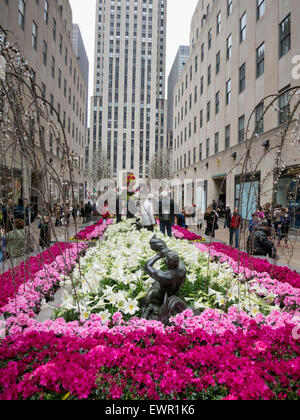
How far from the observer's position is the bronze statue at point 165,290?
274 centimetres

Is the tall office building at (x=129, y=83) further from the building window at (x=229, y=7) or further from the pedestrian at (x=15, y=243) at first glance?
the pedestrian at (x=15, y=243)

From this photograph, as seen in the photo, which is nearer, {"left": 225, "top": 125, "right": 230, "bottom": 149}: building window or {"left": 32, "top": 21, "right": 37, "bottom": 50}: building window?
{"left": 32, "top": 21, "right": 37, "bottom": 50}: building window

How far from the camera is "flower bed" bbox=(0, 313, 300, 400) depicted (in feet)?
5.26

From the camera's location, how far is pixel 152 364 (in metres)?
1.84

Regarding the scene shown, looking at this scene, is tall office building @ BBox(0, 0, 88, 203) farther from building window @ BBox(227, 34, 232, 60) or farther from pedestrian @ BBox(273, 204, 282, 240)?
building window @ BBox(227, 34, 232, 60)

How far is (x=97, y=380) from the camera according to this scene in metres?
1.68

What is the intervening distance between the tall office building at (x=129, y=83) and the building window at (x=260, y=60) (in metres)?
64.4

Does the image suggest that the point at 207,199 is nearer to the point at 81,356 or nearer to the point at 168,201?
the point at 168,201

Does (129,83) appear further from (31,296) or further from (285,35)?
(31,296)

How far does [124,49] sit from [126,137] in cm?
2784

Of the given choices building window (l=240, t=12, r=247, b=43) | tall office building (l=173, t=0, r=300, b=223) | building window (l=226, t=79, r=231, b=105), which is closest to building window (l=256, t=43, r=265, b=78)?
tall office building (l=173, t=0, r=300, b=223)

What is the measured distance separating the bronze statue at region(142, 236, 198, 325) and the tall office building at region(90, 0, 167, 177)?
78322 millimetres

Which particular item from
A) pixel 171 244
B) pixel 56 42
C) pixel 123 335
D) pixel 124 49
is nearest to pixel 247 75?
pixel 171 244

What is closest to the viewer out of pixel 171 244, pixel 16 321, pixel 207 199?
pixel 16 321
